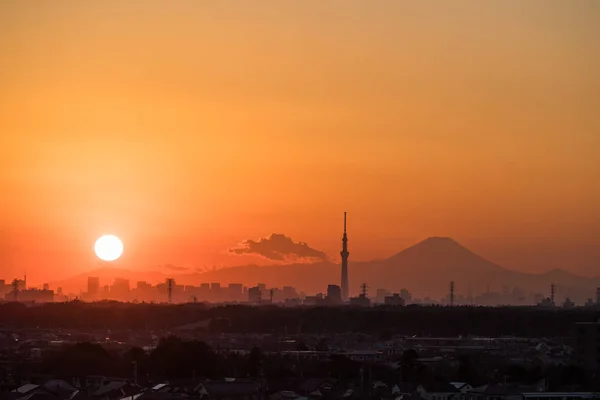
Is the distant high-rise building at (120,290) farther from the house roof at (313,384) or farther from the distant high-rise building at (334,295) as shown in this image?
the house roof at (313,384)

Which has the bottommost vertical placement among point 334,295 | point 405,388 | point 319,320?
point 405,388

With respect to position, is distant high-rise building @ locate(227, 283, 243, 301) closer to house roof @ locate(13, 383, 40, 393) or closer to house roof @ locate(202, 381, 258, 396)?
house roof @ locate(13, 383, 40, 393)

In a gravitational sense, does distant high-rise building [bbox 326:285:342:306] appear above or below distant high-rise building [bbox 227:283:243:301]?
below

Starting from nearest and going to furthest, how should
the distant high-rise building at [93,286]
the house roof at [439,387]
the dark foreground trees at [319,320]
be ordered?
the house roof at [439,387] → the dark foreground trees at [319,320] → the distant high-rise building at [93,286]

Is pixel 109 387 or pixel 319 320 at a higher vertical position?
pixel 319 320

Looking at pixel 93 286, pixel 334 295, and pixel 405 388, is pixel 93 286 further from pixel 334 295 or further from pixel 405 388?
pixel 405 388

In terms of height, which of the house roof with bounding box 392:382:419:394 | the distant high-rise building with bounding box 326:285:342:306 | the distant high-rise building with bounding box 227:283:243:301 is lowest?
the house roof with bounding box 392:382:419:394

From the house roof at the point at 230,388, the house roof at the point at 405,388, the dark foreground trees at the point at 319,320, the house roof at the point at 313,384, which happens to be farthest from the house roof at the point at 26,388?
the dark foreground trees at the point at 319,320

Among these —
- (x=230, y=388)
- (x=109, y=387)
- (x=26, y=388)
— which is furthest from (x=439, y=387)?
Result: (x=26, y=388)

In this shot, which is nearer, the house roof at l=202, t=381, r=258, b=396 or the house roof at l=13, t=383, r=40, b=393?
the house roof at l=202, t=381, r=258, b=396

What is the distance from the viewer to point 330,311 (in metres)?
75.1

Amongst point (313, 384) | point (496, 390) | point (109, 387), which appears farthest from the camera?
point (313, 384)

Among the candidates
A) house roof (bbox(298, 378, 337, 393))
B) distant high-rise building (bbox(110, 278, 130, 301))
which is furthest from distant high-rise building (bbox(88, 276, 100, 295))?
house roof (bbox(298, 378, 337, 393))

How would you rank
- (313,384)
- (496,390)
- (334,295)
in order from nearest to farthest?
(496,390) < (313,384) < (334,295)
